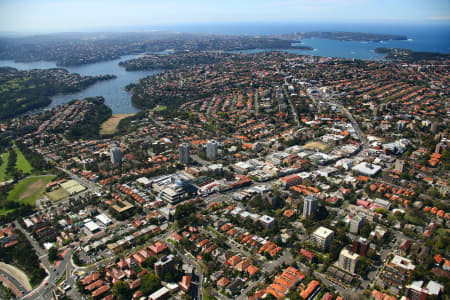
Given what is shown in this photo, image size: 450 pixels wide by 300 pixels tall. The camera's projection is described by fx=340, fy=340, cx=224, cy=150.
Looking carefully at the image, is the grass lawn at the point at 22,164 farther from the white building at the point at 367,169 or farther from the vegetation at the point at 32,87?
the white building at the point at 367,169

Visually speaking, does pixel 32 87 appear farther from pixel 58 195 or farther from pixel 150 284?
pixel 150 284

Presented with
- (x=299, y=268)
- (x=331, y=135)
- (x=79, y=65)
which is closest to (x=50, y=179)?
(x=299, y=268)

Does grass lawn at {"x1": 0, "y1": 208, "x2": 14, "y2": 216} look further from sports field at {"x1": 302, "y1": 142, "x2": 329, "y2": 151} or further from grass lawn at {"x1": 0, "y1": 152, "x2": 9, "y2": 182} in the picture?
sports field at {"x1": 302, "y1": 142, "x2": 329, "y2": 151}

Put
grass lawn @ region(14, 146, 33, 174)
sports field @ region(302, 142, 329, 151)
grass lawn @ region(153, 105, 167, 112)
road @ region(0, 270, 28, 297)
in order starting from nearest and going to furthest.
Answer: road @ region(0, 270, 28, 297) → grass lawn @ region(14, 146, 33, 174) → sports field @ region(302, 142, 329, 151) → grass lawn @ region(153, 105, 167, 112)

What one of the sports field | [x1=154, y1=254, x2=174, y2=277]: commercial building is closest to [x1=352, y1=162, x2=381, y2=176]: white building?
the sports field

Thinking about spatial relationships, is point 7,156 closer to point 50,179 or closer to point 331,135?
point 50,179

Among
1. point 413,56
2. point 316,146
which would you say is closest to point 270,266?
point 316,146
